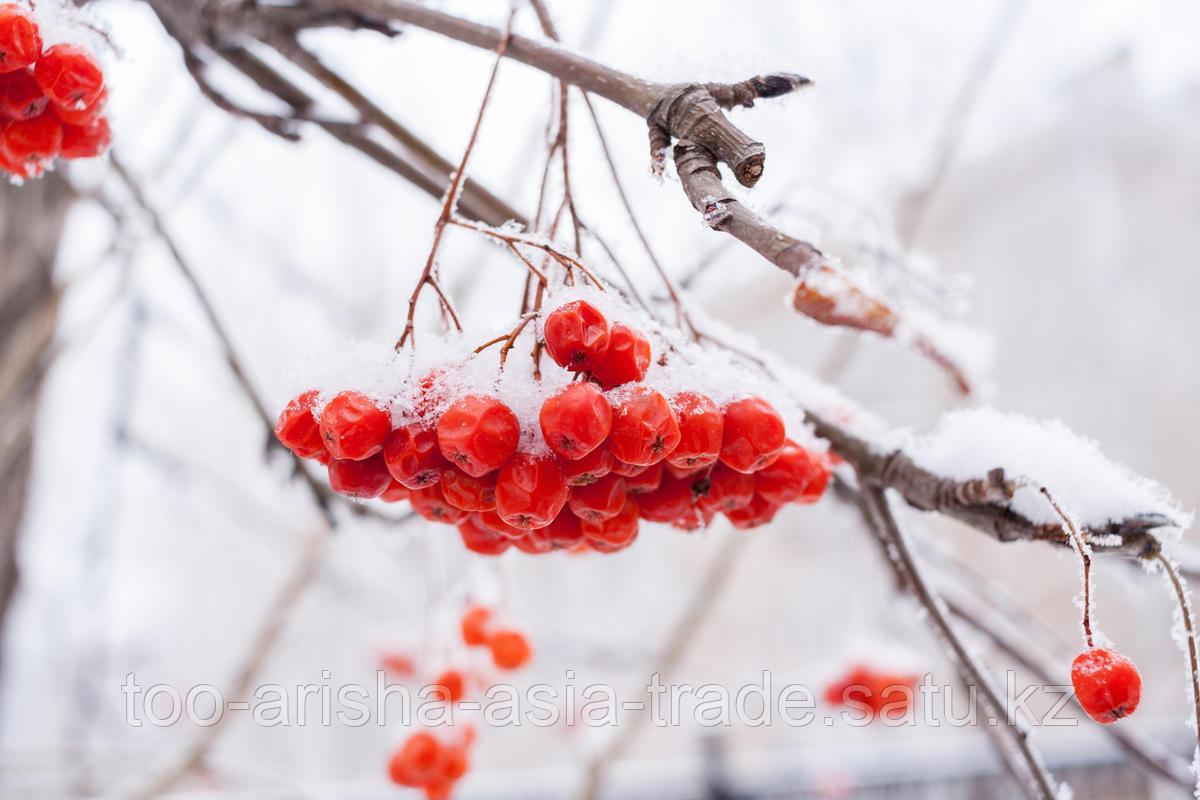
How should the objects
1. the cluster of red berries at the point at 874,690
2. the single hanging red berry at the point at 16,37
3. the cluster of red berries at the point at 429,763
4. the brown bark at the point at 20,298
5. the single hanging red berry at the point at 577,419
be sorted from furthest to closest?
the cluster of red berries at the point at 874,690 < the brown bark at the point at 20,298 < the cluster of red berries at the point at 429,763 < the single hanging red berry at the point at 16,37 < the single hanging red berry at the point at 577,419

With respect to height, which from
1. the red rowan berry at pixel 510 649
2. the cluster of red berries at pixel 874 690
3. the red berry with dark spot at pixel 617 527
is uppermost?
the cluster of red berries at pixel 874 690

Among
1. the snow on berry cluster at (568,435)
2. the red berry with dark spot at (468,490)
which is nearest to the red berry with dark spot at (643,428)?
the snow on berry cluster at (568,435)

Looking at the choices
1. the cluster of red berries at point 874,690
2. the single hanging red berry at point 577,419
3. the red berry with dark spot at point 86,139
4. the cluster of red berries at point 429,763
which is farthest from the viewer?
the cluster of red berries at point 874,690

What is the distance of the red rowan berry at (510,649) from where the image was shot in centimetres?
147

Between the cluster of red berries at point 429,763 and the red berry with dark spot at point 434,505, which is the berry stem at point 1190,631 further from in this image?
the cluster of red berries at point 429,763

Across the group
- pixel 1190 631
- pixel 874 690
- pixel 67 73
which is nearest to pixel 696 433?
pixel 1190 631

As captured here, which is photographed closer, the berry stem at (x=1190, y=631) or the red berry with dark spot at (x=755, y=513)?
the berry stem at (x=1190, y=631)

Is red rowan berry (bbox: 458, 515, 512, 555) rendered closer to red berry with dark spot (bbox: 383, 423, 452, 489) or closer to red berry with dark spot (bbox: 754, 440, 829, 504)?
red berry with dark spot (bbox: 383, 423, 452, 489)

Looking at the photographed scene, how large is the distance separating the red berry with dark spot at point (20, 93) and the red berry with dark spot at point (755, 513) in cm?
77

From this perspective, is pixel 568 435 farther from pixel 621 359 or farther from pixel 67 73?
pixel 67 73

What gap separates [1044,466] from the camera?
2.24ft

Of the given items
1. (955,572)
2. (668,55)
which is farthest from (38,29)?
(955,572)

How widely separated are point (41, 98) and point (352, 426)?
487mm

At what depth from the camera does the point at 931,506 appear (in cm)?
75
